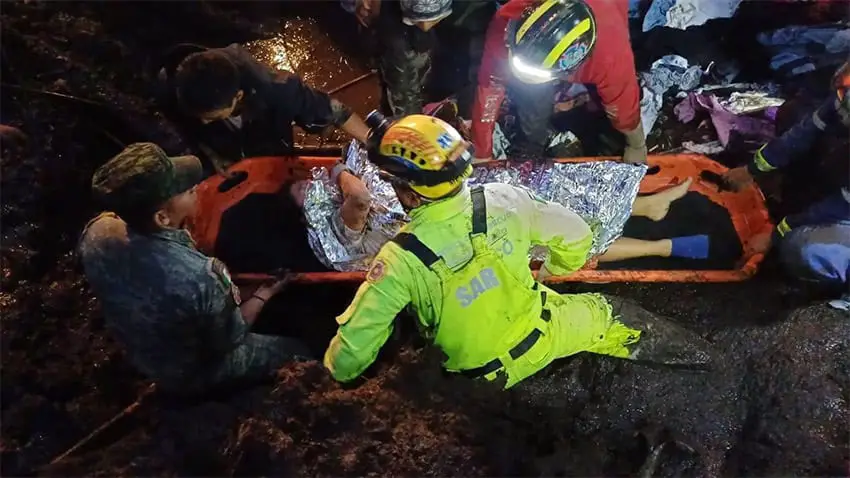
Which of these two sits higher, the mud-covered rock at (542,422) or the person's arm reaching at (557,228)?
the person's arm reaching at (557,228)

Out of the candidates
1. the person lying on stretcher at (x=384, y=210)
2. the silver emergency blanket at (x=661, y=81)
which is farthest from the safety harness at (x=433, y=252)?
the silver emergency blanket at (x=661, y=81)

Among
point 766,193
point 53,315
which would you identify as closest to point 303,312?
point 53,315

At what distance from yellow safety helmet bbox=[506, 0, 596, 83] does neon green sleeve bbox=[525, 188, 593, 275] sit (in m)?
0.81

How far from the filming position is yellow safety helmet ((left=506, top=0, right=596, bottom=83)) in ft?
10.4

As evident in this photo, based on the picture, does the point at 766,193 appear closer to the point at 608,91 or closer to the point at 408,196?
the point at 608,91

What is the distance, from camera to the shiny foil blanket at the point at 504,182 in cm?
363

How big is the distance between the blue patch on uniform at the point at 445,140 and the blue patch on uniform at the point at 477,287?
506mm

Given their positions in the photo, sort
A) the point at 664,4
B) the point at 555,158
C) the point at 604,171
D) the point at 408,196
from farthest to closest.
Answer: the point at 664,4, the point at 555,158, the point at 604,171, the point at 408,196

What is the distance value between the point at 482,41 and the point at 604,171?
1394mm

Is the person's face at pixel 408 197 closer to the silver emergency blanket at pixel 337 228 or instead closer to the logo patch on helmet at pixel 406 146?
the logo patch on helmet at pixel 406 146

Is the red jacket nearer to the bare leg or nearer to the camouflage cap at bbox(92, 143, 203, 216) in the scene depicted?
the bare leg

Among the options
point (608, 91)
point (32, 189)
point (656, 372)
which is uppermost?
point (608, 91)

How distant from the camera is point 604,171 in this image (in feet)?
12.4

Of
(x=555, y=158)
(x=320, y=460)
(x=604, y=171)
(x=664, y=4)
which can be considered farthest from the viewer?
(x=664, y=4)
